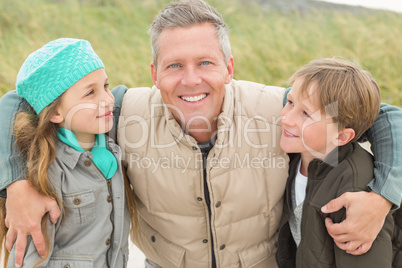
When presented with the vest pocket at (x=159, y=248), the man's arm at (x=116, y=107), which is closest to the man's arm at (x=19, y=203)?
the man's arm at (x=116, y=107)

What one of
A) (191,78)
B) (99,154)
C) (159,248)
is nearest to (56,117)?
(99,154)

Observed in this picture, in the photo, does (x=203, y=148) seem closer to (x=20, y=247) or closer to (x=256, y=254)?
(x=256, y=254)

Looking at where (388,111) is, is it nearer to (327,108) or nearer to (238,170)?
(327,108)

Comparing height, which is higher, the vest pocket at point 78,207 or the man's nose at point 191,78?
the man's nose at point 191,78

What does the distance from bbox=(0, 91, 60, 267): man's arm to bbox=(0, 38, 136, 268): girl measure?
3 cm

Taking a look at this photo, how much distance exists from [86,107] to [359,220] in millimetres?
1287

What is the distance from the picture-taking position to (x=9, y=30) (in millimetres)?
6305

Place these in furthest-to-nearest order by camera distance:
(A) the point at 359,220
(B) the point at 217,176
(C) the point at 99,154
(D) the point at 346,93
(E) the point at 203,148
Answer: (E) the point at 203,148
(B) the point at 217,176
(C) the point at 99,154
(D) the point at 346,93
(A) the point at 359,220

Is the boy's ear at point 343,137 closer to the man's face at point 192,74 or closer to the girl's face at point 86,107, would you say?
the man's face at point 192,74

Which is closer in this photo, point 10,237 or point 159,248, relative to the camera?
point 10,237

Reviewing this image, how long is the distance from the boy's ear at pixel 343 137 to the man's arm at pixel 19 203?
50.5 inches

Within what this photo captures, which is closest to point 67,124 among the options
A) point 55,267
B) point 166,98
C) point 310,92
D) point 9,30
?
point 166,98

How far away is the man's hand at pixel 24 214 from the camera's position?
5.73 ft

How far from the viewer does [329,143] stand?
6.33 ft
